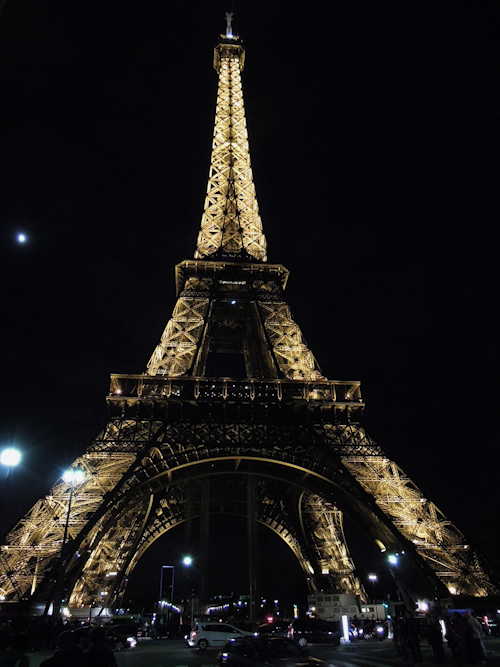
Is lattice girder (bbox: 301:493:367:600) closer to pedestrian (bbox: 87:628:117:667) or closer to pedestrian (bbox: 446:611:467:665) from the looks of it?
pedestrian (bbox: 446:611:467:665)

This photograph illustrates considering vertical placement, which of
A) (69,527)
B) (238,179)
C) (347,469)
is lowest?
(69,527)

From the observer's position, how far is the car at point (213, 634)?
22641mm

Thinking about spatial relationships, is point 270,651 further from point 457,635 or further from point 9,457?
point 9,457

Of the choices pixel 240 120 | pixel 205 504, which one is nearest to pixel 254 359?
pixel 205 504

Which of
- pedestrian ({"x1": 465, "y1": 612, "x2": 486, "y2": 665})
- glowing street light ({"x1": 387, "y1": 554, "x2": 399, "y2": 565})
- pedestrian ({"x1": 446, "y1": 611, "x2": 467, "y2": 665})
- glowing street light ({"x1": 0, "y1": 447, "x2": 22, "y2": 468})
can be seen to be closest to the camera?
pedestrian ({"x1": 465, "y1": 612, "x2": 486, "y2": 665})

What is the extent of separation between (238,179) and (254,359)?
19.5 m

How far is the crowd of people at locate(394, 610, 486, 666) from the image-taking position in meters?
12.4

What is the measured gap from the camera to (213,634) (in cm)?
2291

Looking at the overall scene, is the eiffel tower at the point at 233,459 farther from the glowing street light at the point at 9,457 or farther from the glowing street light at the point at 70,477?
the glowing street light at the point at 9,457

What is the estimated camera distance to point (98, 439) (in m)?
28.2

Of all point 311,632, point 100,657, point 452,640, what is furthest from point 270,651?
point 311,632

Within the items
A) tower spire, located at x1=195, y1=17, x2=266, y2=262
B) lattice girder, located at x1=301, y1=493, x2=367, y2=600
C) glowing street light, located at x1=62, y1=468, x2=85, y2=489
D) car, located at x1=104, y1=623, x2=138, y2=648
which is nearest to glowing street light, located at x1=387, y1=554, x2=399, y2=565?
lattice girder, located at x1=301, y1=493, x2=367, y2=600

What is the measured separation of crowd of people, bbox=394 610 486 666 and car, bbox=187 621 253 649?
945 cm

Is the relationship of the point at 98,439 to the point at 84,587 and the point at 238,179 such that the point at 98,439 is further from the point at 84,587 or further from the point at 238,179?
the point at 238,179
